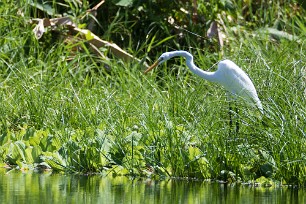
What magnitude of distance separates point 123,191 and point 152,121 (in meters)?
1.09

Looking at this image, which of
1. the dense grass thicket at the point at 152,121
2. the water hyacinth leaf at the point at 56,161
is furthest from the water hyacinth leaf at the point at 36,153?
the water hyacinth leaf at the point at 56,161

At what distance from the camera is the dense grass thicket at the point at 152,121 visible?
6.27 meters

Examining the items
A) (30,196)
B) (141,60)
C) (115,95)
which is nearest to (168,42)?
(141,60)

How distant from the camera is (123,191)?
5840mm

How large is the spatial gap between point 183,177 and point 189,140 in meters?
0.34

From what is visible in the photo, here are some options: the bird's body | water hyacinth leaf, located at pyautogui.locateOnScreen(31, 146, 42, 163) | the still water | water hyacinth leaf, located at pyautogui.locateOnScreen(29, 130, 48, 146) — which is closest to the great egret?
the bird's body

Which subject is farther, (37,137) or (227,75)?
(227,75)

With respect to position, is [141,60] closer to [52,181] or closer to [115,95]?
[115,95]

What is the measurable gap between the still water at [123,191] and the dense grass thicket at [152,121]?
178 millimetres

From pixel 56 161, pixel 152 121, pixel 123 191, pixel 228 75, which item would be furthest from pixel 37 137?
pixel 228 75

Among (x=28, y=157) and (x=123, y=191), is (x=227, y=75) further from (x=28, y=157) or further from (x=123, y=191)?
(x=123, y=191)

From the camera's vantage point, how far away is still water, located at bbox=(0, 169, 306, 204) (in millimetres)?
5469

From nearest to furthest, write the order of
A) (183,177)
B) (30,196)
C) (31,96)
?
(30,196)
(183,177)
(31,96)

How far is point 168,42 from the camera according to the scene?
36.6 ft
